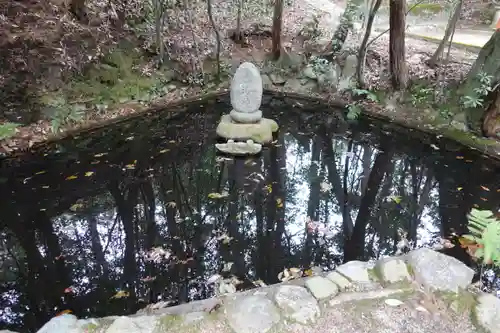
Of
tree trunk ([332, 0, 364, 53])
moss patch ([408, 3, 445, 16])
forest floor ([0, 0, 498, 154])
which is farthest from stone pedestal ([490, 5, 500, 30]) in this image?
tree trunk ([332, 0, 364, 53])

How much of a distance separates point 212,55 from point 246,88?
380cm

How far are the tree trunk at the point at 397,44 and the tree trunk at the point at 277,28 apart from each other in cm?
311

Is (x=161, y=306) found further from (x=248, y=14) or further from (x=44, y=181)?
(x=248, y=14)

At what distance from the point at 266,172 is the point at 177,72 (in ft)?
17.0

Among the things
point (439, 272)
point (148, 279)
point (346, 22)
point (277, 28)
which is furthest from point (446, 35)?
point (148, 279)

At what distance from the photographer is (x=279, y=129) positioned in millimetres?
8578

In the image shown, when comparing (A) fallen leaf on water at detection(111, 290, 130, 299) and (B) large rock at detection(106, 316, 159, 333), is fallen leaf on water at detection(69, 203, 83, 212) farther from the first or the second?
(B) large rock at detection(106, 316, 159, 333)

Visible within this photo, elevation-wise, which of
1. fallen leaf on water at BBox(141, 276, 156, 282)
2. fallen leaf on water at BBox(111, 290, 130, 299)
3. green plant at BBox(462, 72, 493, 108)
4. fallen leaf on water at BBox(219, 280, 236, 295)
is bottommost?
fallen leaf on water at BBox(111, 290, 130, 299)

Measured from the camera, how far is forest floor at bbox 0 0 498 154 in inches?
319

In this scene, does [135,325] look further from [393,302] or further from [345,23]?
[345,23]

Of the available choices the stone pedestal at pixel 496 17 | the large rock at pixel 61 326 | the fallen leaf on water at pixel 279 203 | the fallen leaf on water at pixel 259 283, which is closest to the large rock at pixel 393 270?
the fallen leaf on water at pixel 259 283

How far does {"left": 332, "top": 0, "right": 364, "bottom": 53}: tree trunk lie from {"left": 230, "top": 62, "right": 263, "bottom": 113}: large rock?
397 centimetres

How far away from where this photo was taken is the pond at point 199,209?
4.21 meters

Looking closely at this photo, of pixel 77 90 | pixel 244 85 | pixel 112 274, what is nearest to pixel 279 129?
pixel 244 85
